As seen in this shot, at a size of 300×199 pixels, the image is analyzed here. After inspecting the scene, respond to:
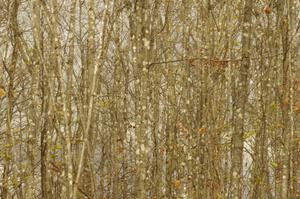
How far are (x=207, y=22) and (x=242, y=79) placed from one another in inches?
39.2

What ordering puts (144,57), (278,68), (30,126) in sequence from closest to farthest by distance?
(144,57)
(30,126)
(278,68)

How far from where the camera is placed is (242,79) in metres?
4.52

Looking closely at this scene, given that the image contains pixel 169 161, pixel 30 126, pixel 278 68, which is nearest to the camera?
pixel 30 126

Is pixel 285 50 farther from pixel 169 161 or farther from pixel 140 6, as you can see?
pixel 169 161

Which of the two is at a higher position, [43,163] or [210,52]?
[210,52]

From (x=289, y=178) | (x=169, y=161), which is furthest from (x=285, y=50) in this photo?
(x=169, y=161)

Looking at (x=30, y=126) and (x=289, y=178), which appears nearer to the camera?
(x=30, y=126)

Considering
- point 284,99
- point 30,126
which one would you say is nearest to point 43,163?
point 30,126

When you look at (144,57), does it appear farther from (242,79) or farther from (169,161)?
(169,161)

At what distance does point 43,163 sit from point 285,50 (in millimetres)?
2185

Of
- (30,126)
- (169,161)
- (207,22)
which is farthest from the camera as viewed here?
(169,161)

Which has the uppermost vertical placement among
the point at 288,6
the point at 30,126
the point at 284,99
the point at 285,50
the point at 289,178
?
the point at 288,6

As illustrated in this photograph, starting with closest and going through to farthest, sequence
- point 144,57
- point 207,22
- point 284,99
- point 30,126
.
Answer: point 144,57 → point 30,126 → point 284,99 → point 207,22

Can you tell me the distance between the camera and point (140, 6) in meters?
4.10
